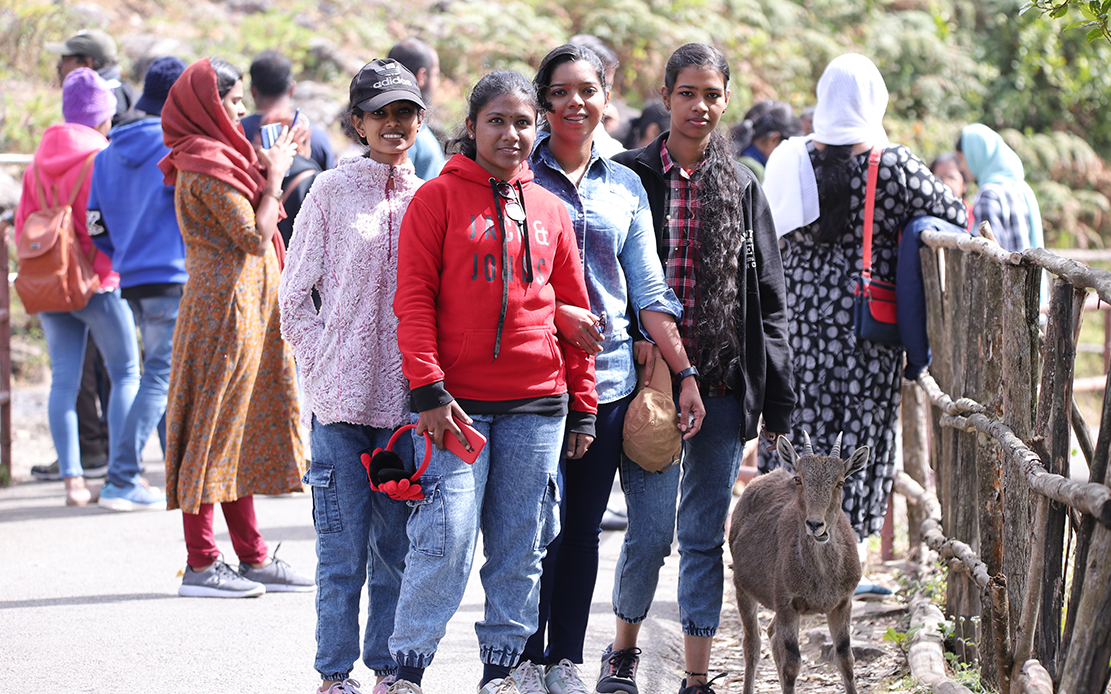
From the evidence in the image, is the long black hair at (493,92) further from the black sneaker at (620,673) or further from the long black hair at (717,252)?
the black sneaker at (620,673)

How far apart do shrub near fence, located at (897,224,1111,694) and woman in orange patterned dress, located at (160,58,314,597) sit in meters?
3.04

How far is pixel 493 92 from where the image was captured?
363 centimetres

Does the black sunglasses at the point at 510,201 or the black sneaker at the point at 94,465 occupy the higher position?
the black sunglasses at the point at 510,201

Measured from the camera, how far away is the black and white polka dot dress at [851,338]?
5223 mm

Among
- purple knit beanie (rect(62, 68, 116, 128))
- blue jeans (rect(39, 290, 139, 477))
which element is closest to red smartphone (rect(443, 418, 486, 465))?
blue jeans (rect(39, 290, 139, 477))

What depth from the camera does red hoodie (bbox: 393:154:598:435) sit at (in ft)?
Result: 11.5

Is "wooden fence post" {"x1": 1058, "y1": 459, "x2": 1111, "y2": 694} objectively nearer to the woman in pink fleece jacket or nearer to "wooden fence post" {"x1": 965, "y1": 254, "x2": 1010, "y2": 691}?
Answer: "wooden fence post" {"x1": 965, "y1": 254, "x2": 1010, "y2": 691}

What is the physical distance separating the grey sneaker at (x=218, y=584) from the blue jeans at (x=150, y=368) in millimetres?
1561

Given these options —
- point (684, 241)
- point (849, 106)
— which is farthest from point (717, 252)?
point (849, 106)

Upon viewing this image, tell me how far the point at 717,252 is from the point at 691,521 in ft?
3.34

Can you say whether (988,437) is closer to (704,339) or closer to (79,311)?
(704,339)

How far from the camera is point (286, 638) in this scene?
493 centimetres

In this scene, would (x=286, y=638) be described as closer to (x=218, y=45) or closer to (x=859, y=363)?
(x=859, y=363)

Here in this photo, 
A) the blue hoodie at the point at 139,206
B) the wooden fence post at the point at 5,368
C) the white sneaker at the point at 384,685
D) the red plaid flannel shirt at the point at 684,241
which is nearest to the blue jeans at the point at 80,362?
the blue hoodie at the point at 139,206
